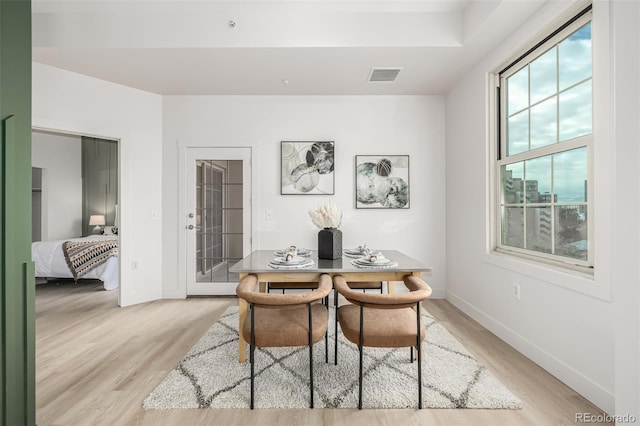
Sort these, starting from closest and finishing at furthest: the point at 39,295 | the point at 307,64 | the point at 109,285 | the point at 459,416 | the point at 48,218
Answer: the point at 459,416 < the point at 307,64 < the point at 39,295 < the point at 109,285 < the point at 48,218

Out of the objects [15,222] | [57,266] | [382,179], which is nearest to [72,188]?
[57,266]

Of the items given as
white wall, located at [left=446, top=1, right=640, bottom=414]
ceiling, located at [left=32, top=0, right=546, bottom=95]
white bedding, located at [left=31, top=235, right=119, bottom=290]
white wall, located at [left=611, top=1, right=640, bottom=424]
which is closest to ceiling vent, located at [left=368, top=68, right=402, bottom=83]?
ceiling, located at [left=32, top=0, right=546, bottom=95]

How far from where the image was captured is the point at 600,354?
174 cm

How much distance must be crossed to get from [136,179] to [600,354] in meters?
4.39

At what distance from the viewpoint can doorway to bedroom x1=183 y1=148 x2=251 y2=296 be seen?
3.93 metres

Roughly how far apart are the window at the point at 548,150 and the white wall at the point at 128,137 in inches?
149

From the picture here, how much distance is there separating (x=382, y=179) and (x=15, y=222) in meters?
3.31

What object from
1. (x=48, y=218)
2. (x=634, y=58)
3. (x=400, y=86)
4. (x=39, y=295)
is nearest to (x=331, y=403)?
(x=634, y=58)

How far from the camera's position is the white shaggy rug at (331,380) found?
176 cm

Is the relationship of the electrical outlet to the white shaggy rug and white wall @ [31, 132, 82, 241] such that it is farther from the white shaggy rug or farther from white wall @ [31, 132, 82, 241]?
white wall @ [31, 132, 82, 241]

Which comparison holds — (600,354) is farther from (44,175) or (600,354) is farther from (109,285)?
(44,175)

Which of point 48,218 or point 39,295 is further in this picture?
point 48,218

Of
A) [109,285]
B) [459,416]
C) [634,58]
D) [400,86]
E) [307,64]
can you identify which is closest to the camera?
[634,58]

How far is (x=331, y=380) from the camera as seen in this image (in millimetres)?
1967
